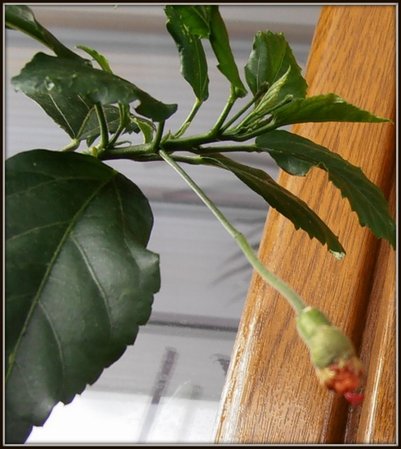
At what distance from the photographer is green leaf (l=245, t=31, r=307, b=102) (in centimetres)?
32

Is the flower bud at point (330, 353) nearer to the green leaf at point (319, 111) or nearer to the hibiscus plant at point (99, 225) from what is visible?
the hibiscus plant at point (99, 225)

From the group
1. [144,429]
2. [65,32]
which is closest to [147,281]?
[144,429]

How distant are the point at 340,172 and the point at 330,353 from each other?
5.4 inches

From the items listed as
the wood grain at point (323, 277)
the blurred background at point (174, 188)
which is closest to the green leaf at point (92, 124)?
the wood grain at point (323, 277)

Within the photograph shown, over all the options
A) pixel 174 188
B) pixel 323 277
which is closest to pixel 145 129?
pixel 323 277

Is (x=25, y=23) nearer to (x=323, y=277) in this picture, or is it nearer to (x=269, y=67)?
(x=269, y=67)

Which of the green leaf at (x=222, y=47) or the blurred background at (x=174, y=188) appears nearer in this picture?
the green leaf at (x=222, y=47)

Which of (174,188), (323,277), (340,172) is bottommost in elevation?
(174,188)

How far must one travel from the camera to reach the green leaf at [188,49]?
10.7 inches

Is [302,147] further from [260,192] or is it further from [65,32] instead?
[65,32]

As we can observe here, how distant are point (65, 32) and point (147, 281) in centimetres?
116

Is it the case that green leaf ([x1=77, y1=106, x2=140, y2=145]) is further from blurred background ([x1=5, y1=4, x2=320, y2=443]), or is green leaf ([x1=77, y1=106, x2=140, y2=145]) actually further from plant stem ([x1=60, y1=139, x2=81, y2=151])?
blurred background ([x1=5, y1=4, x2=320, y2=443])

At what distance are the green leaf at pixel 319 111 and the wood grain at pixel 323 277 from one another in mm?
146

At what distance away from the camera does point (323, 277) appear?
1.38 feet
